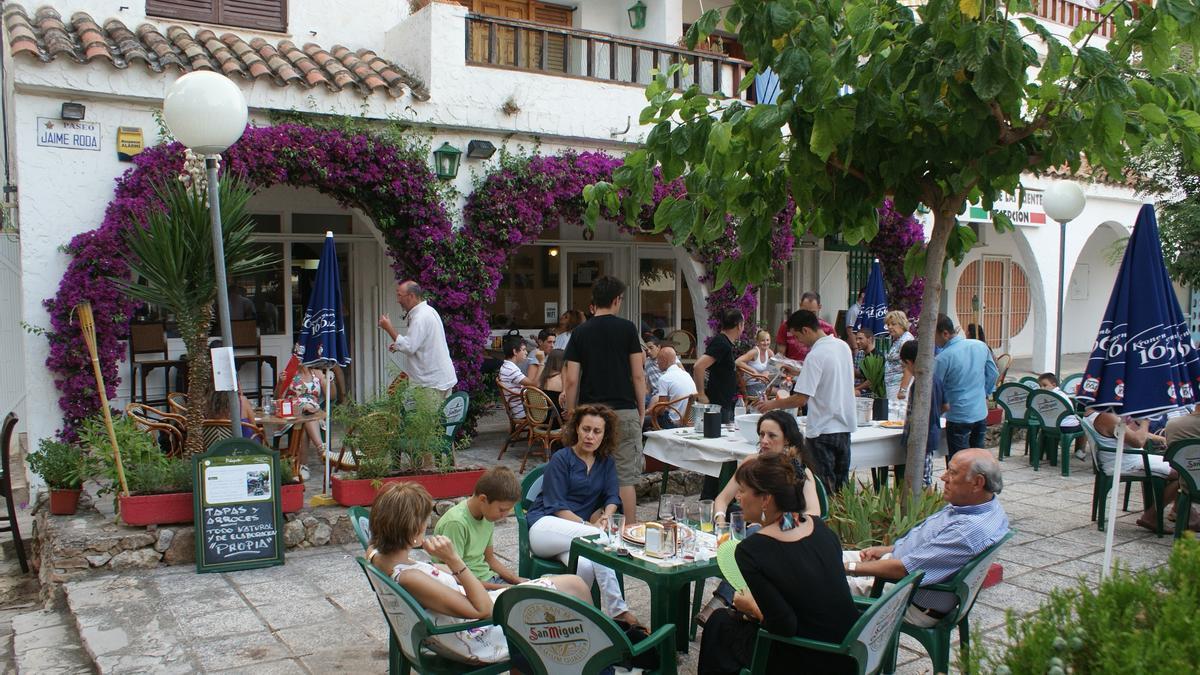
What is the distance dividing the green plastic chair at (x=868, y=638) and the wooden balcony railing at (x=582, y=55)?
8178mm

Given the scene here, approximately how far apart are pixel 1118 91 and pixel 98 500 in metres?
7.25

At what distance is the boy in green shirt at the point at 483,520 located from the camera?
Result: 4207 mm

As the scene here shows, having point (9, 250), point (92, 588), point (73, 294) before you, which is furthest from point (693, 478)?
point (9, 250)

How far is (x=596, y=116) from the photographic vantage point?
36.2 ft

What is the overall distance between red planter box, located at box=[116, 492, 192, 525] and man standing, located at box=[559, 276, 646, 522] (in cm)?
273

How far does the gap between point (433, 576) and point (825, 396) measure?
327 centimetres

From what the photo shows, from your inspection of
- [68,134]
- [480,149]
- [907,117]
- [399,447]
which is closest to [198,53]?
[68,134]

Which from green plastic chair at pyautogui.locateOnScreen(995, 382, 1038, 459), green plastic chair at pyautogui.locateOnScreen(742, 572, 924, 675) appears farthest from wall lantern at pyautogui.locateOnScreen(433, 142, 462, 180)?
green plastic chair at pyautogui.locateOnScreen(742, 572, 924, 675)

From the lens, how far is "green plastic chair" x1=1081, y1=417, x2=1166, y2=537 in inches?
275

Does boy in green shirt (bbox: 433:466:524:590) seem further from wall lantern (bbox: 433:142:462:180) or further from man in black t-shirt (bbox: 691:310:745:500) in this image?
wall lantern (bbox: 433:142:462:180)

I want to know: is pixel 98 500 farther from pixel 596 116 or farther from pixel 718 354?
pixel 596 116

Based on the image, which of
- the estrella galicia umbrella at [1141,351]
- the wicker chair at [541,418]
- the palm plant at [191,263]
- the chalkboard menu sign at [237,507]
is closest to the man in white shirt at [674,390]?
the wicker chair at [541,418]

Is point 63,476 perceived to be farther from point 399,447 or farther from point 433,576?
point 433,576

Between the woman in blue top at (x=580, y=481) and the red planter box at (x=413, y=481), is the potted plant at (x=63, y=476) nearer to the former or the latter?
the red planter box at (x=413, y=481)
